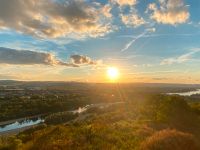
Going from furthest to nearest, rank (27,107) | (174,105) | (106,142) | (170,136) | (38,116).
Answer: (27,107)
(38,116)
(174,105)
(106,142)
(170,136)

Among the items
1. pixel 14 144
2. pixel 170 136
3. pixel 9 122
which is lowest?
pixel 9 122

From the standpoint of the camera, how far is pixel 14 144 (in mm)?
22922

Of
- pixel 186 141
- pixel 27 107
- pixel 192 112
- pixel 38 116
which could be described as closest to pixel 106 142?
pixel 186 141

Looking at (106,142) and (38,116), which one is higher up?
(106,142)

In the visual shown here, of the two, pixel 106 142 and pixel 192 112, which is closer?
pixel 106 142

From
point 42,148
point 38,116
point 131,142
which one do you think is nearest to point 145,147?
point 131,142

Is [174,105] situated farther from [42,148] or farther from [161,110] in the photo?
[42,148]

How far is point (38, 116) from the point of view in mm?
96438

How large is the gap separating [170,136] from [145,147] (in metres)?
2.34

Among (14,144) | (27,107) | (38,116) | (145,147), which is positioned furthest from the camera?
(27,107)

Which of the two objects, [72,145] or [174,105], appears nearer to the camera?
[72,145]

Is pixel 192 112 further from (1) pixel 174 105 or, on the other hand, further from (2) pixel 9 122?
(2) pixel 9 122

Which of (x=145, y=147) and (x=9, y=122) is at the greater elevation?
(x=145, y=147)

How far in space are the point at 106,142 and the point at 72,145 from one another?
2.78 metres
